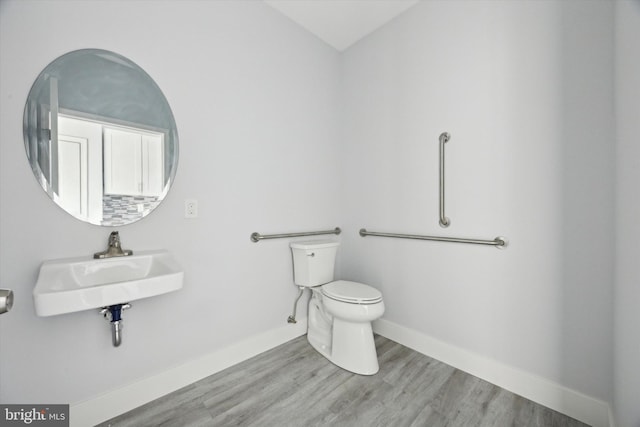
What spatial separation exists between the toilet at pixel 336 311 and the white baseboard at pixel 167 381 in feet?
0.96

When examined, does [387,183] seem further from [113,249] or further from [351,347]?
[113,249]

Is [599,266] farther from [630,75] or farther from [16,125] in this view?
[16,125]

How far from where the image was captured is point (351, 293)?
1.71 metres

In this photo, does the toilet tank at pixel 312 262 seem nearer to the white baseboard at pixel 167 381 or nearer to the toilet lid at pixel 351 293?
the toilet lid at pixel 351 293

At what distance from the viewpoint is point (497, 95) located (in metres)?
1.50

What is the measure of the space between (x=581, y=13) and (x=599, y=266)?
1.21 meters

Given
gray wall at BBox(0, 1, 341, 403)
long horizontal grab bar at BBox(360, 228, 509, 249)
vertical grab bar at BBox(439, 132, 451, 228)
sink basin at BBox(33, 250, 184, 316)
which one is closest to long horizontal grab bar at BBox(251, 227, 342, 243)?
gray wall at BBox(0, 1, 341, 403)

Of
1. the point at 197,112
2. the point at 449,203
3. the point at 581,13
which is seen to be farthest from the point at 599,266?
the point at 197,112

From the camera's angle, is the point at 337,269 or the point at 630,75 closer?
the point at 630,75

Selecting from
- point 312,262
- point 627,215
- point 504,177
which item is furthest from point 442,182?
point 312,262

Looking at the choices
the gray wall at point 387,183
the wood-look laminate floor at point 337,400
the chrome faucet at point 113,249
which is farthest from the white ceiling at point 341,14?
the wood-look laminate floor at point 337,400

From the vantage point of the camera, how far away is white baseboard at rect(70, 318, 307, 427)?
1.22 metres

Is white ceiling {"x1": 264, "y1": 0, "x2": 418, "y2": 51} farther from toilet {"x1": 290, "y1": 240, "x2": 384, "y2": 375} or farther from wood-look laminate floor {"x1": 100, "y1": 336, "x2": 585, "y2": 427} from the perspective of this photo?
wood-look laminate floor {"x1": 100, "y1": 336, "x2": 585, "y2": 427}

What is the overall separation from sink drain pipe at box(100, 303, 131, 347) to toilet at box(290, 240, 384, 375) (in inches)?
42.4
